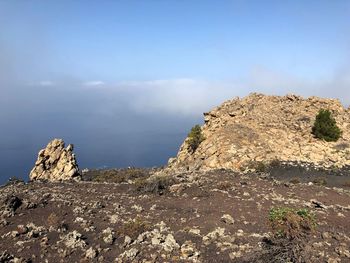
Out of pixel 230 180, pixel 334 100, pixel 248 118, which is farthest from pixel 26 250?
pixel 334 100

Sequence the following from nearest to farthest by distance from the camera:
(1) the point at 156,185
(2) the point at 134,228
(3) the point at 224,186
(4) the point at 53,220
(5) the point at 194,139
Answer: (2) the point at 134,228
(4) the point at 53,220
(3) the point at 224,186
(1) the point at 156,185
(5) the point at 194,139

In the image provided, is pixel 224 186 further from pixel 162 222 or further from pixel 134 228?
pixel 134 228

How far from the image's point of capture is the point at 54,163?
134 feet

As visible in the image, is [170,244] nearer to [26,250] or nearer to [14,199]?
[26,250]

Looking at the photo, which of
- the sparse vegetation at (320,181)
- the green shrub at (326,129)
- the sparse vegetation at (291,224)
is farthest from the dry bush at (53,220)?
the green shrub at (326,129)

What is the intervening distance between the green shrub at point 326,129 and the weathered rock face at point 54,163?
1239 inches

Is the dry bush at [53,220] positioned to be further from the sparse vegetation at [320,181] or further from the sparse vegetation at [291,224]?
the sparse vegetation at [320,181]

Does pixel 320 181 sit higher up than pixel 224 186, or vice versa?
pixel 224 186

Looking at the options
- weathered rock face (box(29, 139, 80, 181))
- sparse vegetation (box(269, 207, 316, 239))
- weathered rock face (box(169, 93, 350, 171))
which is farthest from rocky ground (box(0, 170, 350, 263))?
weathered rock face (box(169, 93, 350, 171))

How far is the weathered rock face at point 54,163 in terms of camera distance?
1566 inches

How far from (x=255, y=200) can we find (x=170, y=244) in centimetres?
841

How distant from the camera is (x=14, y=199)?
66.2 ft

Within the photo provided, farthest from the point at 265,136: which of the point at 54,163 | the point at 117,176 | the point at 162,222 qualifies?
the point at 162,222

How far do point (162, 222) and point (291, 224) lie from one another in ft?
20.0
